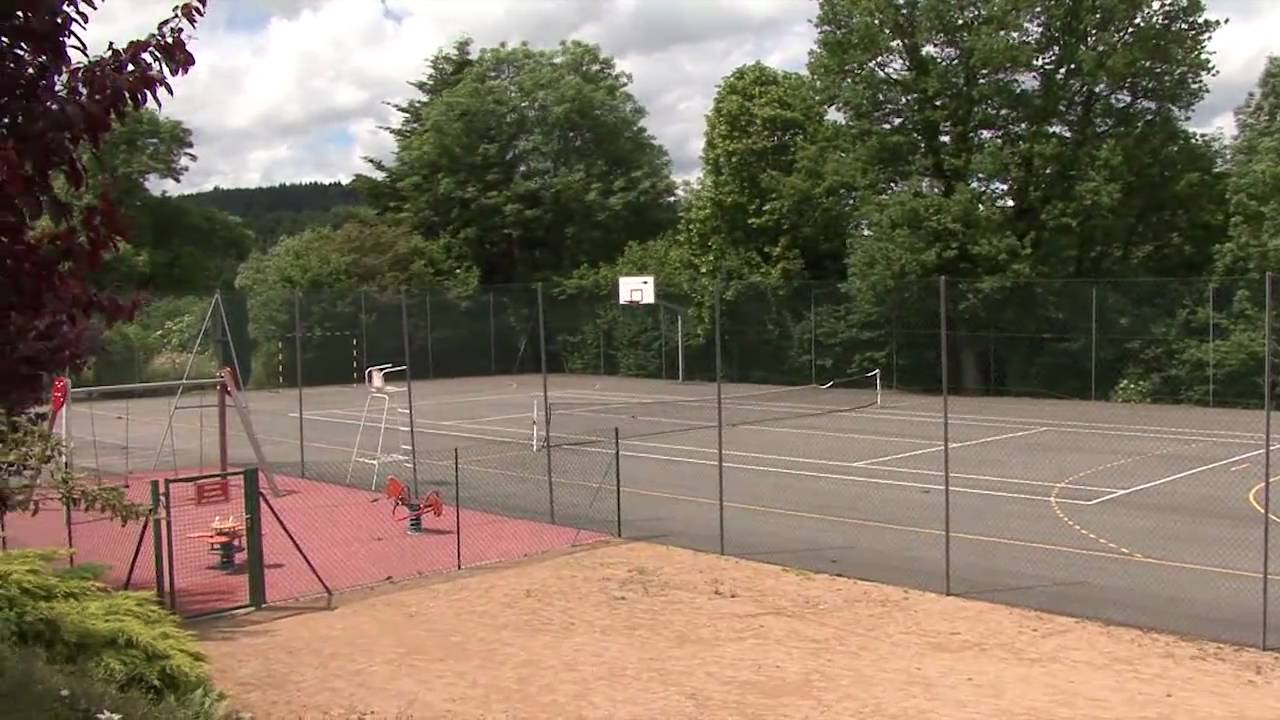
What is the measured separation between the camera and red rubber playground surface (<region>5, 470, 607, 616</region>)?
1202cm

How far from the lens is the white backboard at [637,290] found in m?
35.2

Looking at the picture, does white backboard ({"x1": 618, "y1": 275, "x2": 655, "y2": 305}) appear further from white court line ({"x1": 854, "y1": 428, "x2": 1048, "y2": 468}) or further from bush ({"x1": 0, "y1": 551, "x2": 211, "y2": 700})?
bush ({"x1": 0, "y1": 551, "x2": 211, "y2": 700})

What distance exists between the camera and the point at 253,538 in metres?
10.9

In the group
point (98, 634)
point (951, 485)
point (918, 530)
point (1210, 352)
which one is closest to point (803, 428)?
point (951, 485)

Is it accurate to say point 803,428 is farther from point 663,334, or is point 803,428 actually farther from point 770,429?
point 663,334

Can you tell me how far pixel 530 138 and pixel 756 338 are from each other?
21.8 m

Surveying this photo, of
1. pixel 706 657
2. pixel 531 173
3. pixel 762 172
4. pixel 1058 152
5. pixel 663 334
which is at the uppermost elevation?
pixel 531 173

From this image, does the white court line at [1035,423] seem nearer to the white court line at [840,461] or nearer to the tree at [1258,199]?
the white court line at [840,461]

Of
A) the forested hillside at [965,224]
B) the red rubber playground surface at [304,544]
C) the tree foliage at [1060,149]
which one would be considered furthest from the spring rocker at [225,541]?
the tree foliage at [1060,149]

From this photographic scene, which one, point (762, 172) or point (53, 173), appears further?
point (762, 172)

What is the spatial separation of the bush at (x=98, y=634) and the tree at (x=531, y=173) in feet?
144

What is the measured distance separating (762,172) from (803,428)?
58.7ft

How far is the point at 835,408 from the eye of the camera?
2903 centimetres

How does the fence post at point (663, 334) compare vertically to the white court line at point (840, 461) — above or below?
above
